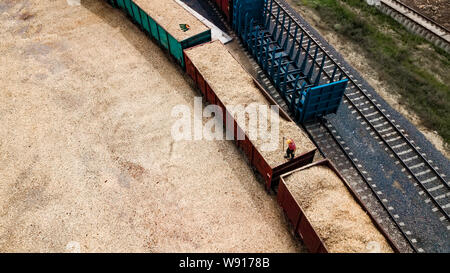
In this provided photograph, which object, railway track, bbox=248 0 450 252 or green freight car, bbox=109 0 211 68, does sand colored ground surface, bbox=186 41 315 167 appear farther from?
railway track, bbox=248 0 450 252

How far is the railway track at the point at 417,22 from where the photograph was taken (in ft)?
62.2

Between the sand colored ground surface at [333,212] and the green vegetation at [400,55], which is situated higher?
the green vegetation at [400,55]

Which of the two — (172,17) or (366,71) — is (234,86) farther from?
(366,71)

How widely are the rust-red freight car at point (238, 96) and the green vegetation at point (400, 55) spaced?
7559 mm

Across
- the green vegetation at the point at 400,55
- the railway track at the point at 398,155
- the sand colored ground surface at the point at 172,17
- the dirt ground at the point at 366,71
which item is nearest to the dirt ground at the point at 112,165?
the sand colored ground surface at the point at 172,17

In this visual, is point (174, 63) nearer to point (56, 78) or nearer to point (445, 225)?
point (56, 78)

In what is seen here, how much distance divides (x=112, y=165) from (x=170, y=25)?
874cm

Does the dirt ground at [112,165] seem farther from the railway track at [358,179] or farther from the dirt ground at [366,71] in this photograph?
the dirt ground at [366,71]

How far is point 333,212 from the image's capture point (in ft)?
34.2

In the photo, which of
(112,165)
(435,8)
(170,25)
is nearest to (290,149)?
(112,165)

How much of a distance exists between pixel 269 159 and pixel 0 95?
15.8 meters

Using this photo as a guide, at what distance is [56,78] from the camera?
58.9 ft

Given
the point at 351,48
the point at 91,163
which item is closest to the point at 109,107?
the point at 91,163

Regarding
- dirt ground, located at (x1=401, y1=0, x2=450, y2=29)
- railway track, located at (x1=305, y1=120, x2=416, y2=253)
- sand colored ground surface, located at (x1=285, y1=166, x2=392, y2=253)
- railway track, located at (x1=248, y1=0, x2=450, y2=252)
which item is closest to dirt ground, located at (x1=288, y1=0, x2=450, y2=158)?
railway track, located at (x1=248, y1=0, x2=450, y2=252)
